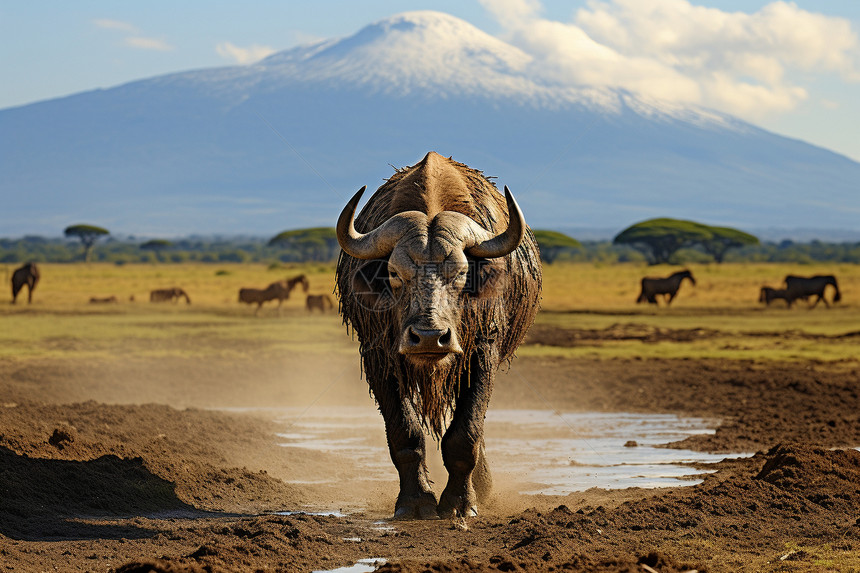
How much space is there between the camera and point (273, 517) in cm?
724

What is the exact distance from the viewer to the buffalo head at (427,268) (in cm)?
693

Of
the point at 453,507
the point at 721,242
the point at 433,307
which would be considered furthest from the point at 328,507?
the point at 721,242

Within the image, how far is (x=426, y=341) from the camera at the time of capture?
268 inches

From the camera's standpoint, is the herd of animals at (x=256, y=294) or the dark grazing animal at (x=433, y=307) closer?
the dark grazing animal at (x=433, y=307)

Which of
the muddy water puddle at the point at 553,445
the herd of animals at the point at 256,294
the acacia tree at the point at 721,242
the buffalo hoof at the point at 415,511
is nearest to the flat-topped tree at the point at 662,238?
the acacia tree at the point at 721,242

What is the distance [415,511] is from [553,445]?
3.96 m

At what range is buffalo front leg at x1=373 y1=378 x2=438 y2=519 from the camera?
7.93 m

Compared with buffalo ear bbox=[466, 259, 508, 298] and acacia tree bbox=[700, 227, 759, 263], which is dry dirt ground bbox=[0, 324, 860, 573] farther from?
acacia tree bbox=[700, 227, 759, 263]

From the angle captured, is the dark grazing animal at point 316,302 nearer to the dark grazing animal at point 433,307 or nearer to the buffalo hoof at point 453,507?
the dark grazing animal at point 433,307

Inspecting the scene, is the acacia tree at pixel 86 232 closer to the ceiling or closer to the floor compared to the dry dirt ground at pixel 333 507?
closer to the ceiling

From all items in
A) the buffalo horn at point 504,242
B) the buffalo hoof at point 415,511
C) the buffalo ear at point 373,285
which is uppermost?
the buffalo horn at point 504,242

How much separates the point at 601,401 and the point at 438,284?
8140mm

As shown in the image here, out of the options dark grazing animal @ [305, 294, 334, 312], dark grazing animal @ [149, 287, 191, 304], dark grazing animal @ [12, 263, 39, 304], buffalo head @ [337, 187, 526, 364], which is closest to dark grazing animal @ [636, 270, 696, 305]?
dark grazing animal @ [305, 294, 334, 312]

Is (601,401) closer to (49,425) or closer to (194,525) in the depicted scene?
(49,425)
